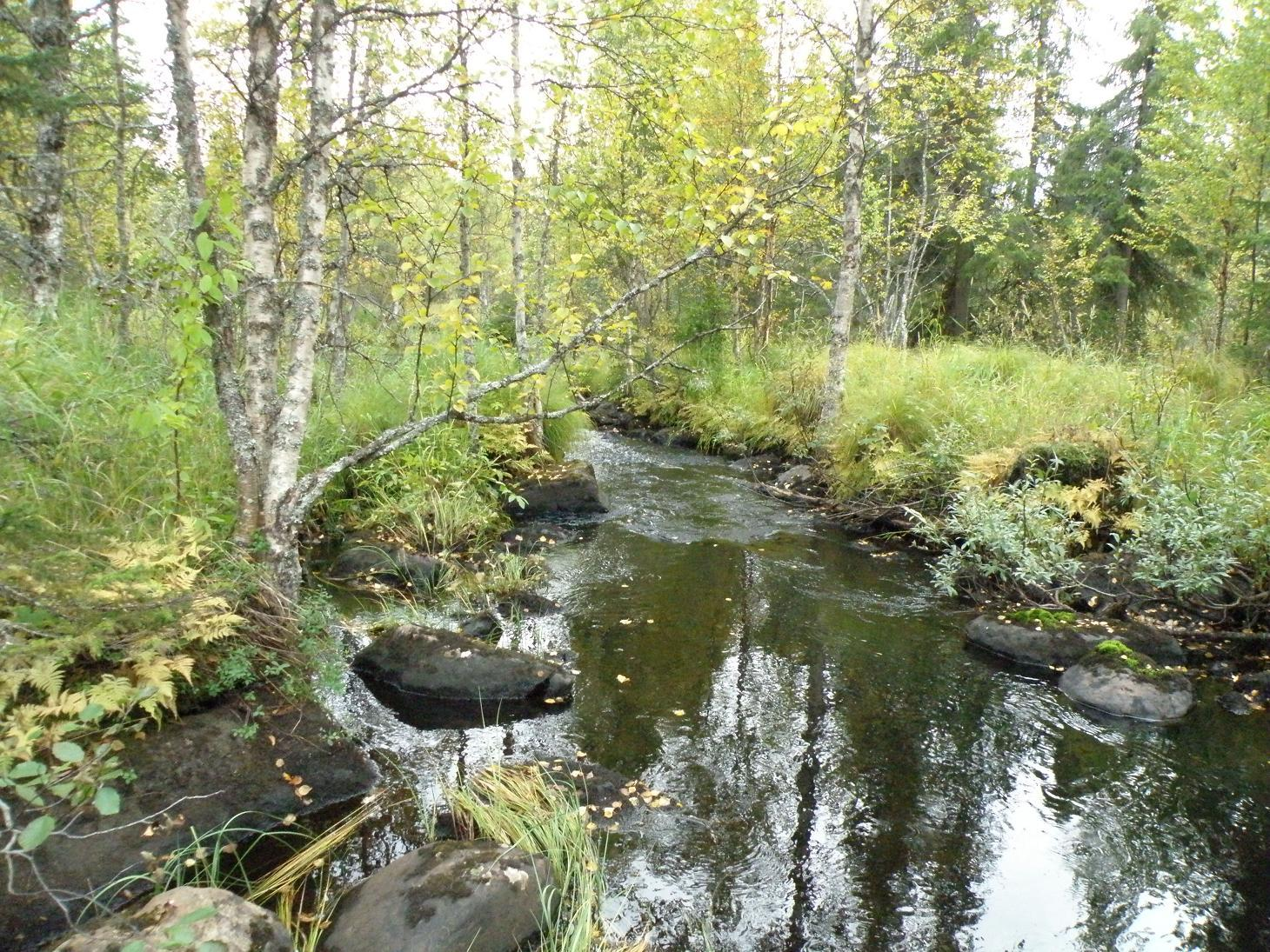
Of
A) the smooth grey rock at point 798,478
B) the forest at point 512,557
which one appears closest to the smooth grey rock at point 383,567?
the forest at point 512,557

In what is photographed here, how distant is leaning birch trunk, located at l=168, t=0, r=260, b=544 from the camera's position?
169 inches

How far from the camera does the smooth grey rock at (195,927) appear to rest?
8.48ft

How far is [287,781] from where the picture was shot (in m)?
3.89

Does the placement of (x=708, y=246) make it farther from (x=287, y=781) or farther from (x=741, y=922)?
(x=287, y=781)

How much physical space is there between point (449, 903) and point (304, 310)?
10.6 ft

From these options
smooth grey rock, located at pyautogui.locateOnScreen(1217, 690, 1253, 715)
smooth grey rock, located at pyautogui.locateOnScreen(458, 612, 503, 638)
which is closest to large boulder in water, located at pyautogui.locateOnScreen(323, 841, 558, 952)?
smooth grey rock, located at pyautogui.locateOnScreen(458, 612, 503, 638)

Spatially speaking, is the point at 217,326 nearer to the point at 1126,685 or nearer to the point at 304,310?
the point at 304,310

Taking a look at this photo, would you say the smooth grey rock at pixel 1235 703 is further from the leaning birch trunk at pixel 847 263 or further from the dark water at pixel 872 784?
the leaning birch trunk at pixel 847 263

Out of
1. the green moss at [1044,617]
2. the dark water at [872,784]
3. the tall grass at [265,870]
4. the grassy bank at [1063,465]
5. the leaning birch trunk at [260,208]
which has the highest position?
the leaning birch trunk at [260,208]

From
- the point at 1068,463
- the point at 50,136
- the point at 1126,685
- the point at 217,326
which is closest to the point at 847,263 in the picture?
the point at 1068,463

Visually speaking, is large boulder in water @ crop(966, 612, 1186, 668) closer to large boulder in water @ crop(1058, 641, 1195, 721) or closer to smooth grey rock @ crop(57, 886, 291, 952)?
large boulder in water @ crop(1058, 641, 1195, 721)

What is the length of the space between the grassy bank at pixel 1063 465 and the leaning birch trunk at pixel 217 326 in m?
6.25

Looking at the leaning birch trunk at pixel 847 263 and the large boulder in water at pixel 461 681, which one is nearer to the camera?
the large boulder in water at pixel 461 681

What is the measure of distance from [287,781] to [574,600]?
365cm
